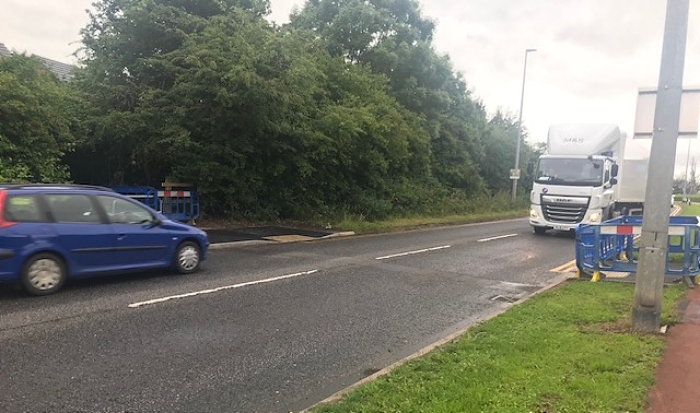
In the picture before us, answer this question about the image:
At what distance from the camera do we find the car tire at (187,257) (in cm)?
926

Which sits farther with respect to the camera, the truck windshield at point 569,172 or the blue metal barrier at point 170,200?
the truck windshield at point 569,172

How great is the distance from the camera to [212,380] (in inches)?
185

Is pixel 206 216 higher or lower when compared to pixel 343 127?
lower

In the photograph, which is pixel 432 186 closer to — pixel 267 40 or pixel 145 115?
pixel 267 40

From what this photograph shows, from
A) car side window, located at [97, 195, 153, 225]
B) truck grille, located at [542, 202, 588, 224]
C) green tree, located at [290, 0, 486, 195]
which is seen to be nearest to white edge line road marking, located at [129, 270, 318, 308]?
car side window, located at [97, 195, 153, 225]

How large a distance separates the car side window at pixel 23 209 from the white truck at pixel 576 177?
15.6m

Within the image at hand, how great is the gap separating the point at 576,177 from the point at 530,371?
14670 mm

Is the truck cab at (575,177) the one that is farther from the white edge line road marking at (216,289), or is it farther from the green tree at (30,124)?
the green tree at (30,124)

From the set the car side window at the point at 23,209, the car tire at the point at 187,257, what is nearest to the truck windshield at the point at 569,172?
the car tire at the point at 187,257

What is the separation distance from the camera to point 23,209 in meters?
7.38

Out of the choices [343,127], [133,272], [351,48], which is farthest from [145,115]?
[351,48]

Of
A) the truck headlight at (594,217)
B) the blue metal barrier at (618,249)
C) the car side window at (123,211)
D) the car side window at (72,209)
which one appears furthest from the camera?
the truck headlight at (594,217)

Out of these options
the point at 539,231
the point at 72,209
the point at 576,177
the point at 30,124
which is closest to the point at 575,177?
the point at 576,177

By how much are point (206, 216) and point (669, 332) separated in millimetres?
14103
